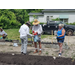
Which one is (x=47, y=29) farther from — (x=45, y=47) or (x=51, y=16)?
(x=51, y=16)

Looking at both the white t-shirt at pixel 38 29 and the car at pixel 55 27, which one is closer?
the white t-shirt at pixel 38 29

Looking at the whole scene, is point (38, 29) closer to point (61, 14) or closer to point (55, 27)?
point (55, 27)

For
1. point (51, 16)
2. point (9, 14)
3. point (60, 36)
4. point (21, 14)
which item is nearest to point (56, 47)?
point (60, 36)

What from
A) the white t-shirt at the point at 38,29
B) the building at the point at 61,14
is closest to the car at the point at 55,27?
the white t-shirt at the point at 38,29

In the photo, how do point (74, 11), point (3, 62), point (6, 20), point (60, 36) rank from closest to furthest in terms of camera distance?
point (3, 62)
point (60, 36)
point (74, 11)
point (6, 20)

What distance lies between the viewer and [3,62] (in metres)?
4.70

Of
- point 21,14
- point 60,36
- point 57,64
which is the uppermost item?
point 21,14

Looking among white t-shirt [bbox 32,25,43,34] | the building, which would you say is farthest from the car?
the building

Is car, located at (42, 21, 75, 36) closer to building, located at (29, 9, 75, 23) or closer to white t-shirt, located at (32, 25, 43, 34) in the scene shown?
white t-shirt, located at (32, 25, 43, 34)

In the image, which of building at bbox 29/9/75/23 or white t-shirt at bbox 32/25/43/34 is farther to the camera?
building at bbox 29/9/75/23

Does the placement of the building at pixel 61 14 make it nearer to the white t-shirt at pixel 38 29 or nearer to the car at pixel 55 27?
the car at pixel 55 27

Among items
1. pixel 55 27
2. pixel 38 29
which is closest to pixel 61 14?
pixel 55 27

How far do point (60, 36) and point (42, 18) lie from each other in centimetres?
2080

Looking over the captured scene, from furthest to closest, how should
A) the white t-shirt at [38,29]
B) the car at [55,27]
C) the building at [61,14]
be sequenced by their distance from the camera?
the building at [61,14], the car at [55,27], the white t-shirt at [38,29]
